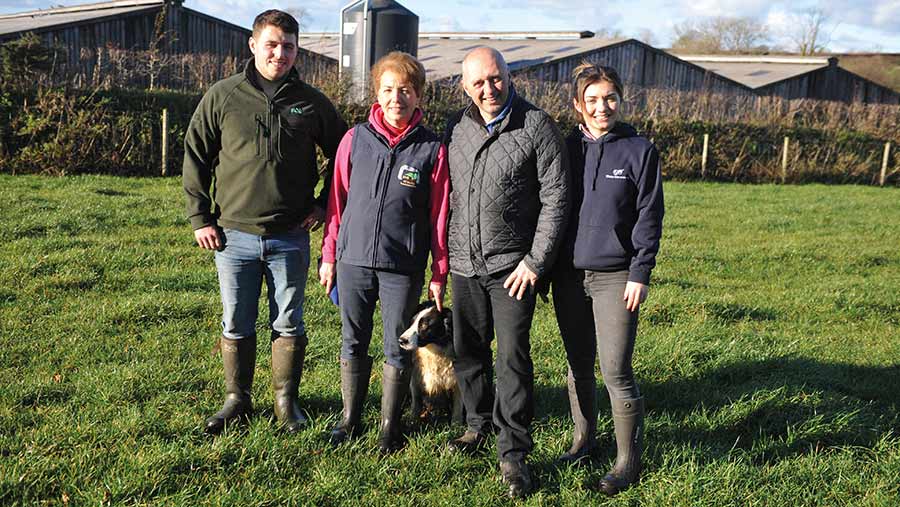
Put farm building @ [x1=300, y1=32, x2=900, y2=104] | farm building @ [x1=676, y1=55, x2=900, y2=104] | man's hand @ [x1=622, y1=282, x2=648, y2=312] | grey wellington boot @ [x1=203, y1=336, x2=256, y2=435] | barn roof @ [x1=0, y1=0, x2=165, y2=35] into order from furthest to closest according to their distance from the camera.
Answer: farm building @ [x1=676, y1=55, x2=900, y2=104] < farm building @ [x1=300, y1=32, x2=900, y2=104] < barn roof @ [x1=0, y1=0, x2=165, y2=35] < grey wellington boot @ [x1=203, y1=336, x2=256, y2=435] < man's hand @ [x1=622, y1=282, x2=648, y2=312]

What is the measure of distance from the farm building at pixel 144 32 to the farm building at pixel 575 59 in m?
5.79

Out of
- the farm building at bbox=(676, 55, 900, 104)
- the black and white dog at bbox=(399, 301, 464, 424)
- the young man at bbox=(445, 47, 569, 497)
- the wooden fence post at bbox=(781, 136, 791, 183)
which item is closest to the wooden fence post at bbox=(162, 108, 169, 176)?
the black and white dog at bbox=(399, 301, 464, 424)

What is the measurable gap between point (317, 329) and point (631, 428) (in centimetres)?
285

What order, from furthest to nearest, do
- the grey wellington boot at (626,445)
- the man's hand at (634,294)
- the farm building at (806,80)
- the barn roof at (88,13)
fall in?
the farm building at (806,80) → the barn roof at (88,13) → the grey wellington boot at (626,445) → the man's hand at (634,294)

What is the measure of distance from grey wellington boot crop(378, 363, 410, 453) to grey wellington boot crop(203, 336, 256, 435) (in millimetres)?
760

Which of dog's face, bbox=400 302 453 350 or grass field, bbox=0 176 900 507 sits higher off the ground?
dog's face, bbox=400 302 453 350

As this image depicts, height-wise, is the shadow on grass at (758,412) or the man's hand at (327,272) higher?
the man's hand at (327,272)

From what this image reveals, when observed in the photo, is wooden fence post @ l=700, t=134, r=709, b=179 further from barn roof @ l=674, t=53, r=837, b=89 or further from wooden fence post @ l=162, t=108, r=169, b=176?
wooden fence post @ l=162, t=108, r=169, b=176

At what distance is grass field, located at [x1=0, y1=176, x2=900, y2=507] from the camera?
11.2ft

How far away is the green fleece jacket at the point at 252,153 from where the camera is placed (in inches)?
146

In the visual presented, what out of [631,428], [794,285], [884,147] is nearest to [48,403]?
[631,428]

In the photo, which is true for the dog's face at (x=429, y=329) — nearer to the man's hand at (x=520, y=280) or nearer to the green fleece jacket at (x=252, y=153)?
the man's hand at (x=520, y=280)

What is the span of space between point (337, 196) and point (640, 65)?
24225 millimetres

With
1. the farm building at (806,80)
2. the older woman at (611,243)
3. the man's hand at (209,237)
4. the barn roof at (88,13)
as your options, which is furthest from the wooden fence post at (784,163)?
the man's hand at (209,237)
